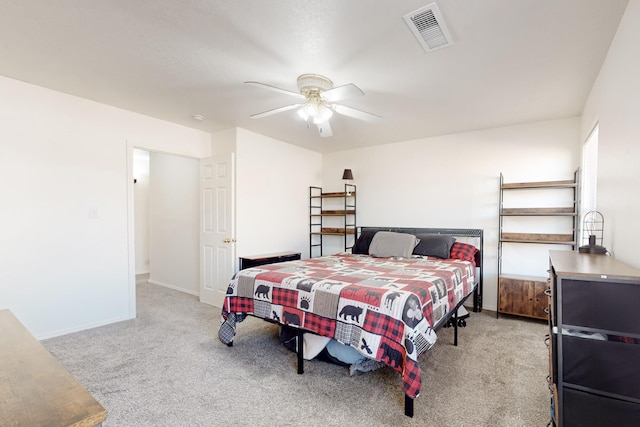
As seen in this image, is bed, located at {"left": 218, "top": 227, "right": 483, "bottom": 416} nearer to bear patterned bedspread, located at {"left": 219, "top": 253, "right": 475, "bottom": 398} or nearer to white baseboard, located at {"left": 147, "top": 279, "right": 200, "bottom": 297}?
bear patterned bedspread, located at {"left": 219, "top": 253, "right": 475, "bottom": 398}

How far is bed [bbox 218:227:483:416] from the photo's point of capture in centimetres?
207

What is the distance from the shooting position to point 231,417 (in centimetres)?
196

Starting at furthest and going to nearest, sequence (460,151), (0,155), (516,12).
Result: (460,151) < (0,155) < (516,12)

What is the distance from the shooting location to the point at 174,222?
5.37 m

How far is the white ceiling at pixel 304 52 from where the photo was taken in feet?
6.17

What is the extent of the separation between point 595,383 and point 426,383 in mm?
1253

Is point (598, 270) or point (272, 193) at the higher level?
point (272, 193)

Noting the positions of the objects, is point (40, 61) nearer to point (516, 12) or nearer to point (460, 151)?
point (516, 12)

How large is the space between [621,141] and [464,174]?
2629 millimetres

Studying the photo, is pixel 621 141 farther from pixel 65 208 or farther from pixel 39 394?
pixel 65 208

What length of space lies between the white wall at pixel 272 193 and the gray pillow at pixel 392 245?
155 cm

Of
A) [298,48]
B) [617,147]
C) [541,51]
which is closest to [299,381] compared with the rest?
[298,48]

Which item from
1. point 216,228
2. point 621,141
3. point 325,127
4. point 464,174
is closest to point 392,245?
point 464,174

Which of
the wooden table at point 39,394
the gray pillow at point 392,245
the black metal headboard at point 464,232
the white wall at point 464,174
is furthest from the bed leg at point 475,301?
the wooden table at point 39,394
